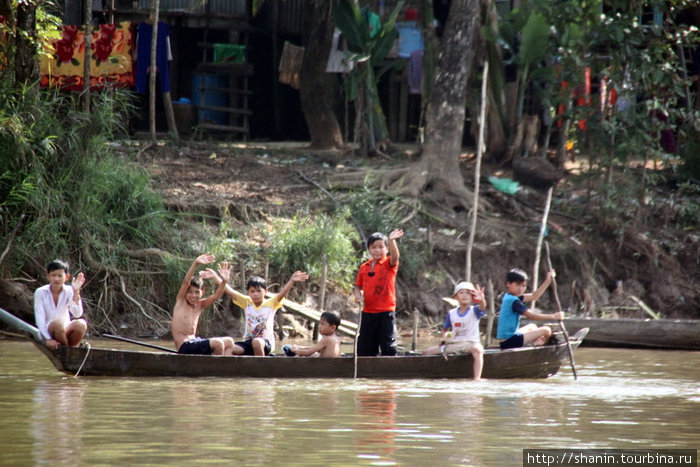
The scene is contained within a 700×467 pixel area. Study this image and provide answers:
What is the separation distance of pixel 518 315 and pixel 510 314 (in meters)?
0.09

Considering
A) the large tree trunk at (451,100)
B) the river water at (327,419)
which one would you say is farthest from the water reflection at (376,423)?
the large tree trunk at (451,100)

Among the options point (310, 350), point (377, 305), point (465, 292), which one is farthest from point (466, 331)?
point (310, 350)

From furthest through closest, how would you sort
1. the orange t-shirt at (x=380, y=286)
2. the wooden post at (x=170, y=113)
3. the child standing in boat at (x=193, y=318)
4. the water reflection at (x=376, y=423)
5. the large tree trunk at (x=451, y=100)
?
the wooden post at (x=170, y=113), the large tree trunk at (x=451, y=100), the orange t-shirt at (x=380, y=286), the child standing in boat at (x=193, y=318), the water reflection at (x=376, y=423)

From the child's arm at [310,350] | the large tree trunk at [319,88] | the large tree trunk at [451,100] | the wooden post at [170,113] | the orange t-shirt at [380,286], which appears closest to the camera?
the orange t-shirt at [380,286]

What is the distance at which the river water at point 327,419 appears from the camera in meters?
5.77

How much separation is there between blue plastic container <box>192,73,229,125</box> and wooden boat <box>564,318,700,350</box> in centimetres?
937

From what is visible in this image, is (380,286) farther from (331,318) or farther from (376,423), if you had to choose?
(376,423)

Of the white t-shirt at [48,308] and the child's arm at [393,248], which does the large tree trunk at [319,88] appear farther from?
the white t-shirt at [48,308]

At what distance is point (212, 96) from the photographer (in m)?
19.8

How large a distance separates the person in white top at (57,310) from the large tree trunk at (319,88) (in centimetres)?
921

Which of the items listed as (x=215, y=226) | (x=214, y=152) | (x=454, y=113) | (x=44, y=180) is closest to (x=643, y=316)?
(x=454, y=113)

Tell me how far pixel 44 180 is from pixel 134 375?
14.6 feet

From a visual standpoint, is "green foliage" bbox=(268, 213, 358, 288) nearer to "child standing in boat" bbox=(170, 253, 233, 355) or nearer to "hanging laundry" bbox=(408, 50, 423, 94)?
"child standing in boat" bbox=(170, 253, 233, 355)

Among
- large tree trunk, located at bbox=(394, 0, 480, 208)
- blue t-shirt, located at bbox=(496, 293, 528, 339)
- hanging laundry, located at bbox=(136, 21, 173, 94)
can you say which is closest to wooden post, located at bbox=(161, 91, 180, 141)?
hanging laundry, located at bbox=(136, 21, 173, 94)
